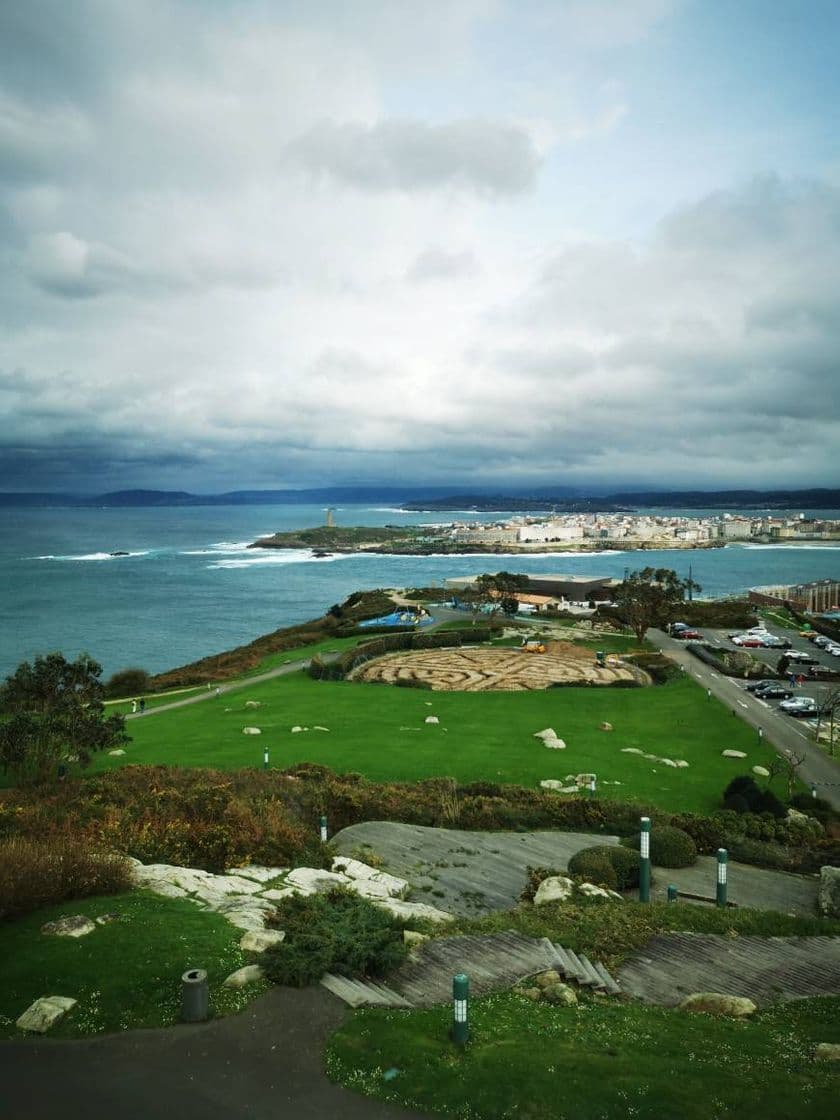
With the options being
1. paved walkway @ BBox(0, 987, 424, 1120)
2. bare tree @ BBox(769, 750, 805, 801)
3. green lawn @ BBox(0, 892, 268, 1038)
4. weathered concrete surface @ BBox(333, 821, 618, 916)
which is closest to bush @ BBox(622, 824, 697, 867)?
weathered concrete surface @ BBox(333, 821, 618, 916)

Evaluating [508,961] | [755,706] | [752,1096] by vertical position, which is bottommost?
[755,706]

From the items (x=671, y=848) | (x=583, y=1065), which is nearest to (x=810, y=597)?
(x=671, y=848)

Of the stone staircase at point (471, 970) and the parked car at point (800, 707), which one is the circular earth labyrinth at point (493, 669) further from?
the stone staircase at point (471, 970)

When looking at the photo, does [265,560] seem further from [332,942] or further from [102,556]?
[332,942]

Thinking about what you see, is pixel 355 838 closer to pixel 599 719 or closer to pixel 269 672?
pixel 599 719

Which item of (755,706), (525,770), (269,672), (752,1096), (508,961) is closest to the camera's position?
(752,1096)

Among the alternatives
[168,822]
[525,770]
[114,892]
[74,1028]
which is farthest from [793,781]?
[74,1028]

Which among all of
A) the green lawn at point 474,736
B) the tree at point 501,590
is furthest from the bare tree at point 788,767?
the tree at point 501,590
